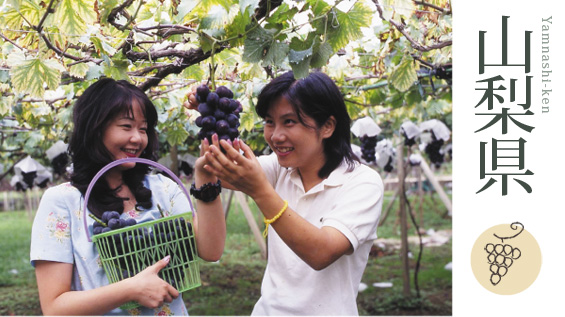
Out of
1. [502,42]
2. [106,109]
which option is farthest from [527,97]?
[106,109]

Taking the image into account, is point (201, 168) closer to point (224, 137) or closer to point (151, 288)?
point (224, 137)

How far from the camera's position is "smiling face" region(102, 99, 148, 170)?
153cm

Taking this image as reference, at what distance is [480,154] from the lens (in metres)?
1.81

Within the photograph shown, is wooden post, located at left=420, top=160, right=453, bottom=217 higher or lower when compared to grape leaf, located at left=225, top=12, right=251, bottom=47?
lower

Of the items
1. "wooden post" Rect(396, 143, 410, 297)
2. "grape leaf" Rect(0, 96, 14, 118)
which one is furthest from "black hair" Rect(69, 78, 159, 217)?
"wooden post" Rect(396, 143, 410, 297)

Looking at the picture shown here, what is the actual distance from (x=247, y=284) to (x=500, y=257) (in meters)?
5.49

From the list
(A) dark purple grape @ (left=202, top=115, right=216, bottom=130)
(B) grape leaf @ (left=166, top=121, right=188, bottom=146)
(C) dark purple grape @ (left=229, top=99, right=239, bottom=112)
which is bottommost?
(A) dark purple grape @ (left=202, top=115, right=216, bottom=130)

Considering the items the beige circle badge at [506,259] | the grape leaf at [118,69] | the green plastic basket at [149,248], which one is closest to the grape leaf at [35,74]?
the grape leaf at [118,69]

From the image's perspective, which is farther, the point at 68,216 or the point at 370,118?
the point at 370,118

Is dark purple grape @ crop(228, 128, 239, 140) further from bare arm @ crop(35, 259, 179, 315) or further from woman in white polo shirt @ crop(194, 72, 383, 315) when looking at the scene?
bare arm @ crop(35, 259, 179, 315)

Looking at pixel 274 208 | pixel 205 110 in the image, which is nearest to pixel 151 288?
pixel 274 208

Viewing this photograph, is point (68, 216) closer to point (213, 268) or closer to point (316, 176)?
point (316, 176)

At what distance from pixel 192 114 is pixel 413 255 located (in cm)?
605

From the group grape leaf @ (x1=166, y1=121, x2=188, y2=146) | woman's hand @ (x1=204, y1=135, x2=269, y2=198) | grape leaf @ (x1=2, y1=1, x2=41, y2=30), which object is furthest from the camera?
grape leaf @ (x1=166, y1=121, x2=188, y2=146)
